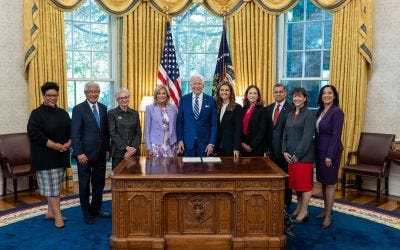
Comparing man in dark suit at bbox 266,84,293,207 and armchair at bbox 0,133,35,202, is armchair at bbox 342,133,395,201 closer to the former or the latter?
man in dark suit at bbox 266,84,293,207

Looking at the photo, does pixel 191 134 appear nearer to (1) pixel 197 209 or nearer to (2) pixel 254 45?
(1) pixel 197 209

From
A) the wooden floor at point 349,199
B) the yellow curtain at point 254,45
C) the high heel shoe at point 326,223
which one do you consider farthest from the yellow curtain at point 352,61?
the high heel shoe at point 326,223

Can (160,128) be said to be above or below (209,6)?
below

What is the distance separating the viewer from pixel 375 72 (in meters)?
5.64

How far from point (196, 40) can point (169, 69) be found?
2.91ft

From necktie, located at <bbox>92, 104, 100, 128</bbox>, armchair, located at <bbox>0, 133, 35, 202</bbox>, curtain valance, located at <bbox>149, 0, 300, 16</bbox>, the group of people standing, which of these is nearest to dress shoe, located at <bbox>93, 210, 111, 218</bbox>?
the group of people standing

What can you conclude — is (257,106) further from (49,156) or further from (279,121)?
(49,156)

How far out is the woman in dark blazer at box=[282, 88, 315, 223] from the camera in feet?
13.0

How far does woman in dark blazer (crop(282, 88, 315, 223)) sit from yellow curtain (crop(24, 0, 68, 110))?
348cm

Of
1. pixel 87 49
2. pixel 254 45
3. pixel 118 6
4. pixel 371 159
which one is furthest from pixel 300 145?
pixel 87 49

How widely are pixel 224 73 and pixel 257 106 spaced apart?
6.08 ft

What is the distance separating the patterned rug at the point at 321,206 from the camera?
433 cm

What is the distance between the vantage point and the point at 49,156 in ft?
12.8

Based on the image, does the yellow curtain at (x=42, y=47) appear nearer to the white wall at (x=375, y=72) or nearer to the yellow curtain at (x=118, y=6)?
the white wall at (x=375, y=72)
